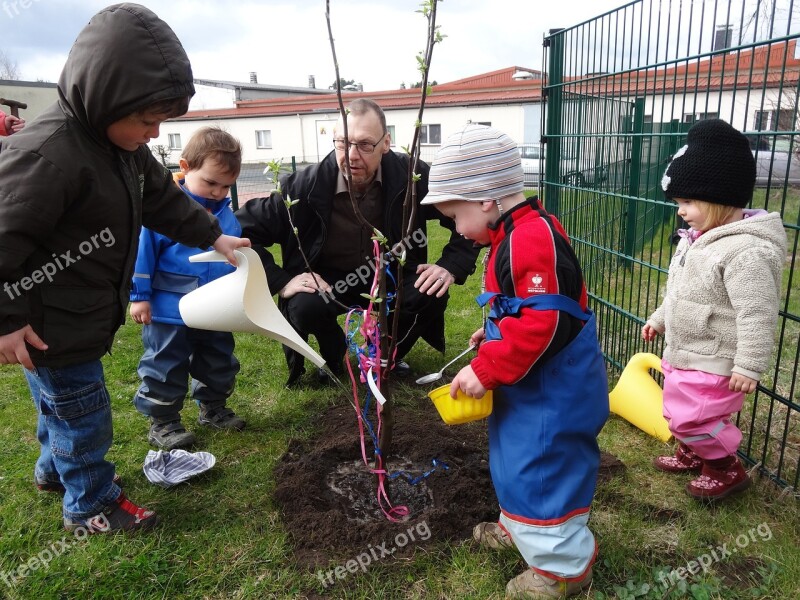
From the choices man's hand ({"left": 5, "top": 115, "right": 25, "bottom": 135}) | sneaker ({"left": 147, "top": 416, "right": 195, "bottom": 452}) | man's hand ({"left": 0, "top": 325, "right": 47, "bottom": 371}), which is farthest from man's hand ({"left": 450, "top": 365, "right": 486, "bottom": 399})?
man's hand ({"left": 5, "top": 115, "right": 25, "bottom": 135})

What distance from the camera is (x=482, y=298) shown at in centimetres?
174

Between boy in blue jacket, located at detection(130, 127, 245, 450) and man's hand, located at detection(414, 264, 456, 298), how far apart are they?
94 centimetres

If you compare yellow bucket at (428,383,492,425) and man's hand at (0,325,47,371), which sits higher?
man's hand at (0,325,47,371)

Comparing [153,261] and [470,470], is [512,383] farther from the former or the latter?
[153,261]

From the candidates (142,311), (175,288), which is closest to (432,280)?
(175,288)

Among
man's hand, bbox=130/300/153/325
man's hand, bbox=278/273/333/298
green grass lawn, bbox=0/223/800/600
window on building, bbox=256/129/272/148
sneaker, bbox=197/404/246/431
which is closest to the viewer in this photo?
green grass lawn, bbox=0/223/800/600

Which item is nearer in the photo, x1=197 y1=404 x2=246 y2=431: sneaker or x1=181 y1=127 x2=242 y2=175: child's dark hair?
x1=181 y1=127 x2=242 y2=175: child's dark hair

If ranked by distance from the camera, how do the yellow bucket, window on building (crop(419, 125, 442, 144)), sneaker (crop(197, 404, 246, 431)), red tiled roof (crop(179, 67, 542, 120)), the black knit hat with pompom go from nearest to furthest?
the yellow bucket → the black knit hat with pompom → sneaker (crop(197, 404, 246, 431)) → red tiled roof (crop(179, 67, 542, 120)) → window on building (crop(419, 125, 442, 144))

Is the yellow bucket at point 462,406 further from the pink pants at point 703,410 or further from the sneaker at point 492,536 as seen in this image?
the pink pants at point 703,410

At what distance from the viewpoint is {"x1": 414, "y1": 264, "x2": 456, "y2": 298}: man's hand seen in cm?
309

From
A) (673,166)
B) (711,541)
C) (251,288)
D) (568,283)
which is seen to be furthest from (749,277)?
(251,288)

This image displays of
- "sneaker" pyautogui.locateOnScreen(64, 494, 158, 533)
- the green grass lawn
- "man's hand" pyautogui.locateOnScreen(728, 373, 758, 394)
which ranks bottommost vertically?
the green grass lawn

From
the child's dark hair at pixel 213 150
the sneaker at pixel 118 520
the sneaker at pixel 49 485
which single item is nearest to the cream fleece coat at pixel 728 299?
the child's dark hair at pixel 213 150

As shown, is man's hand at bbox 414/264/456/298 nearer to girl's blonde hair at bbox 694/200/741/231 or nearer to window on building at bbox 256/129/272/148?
girl's blonde hair at bbox 694/200/741/231
